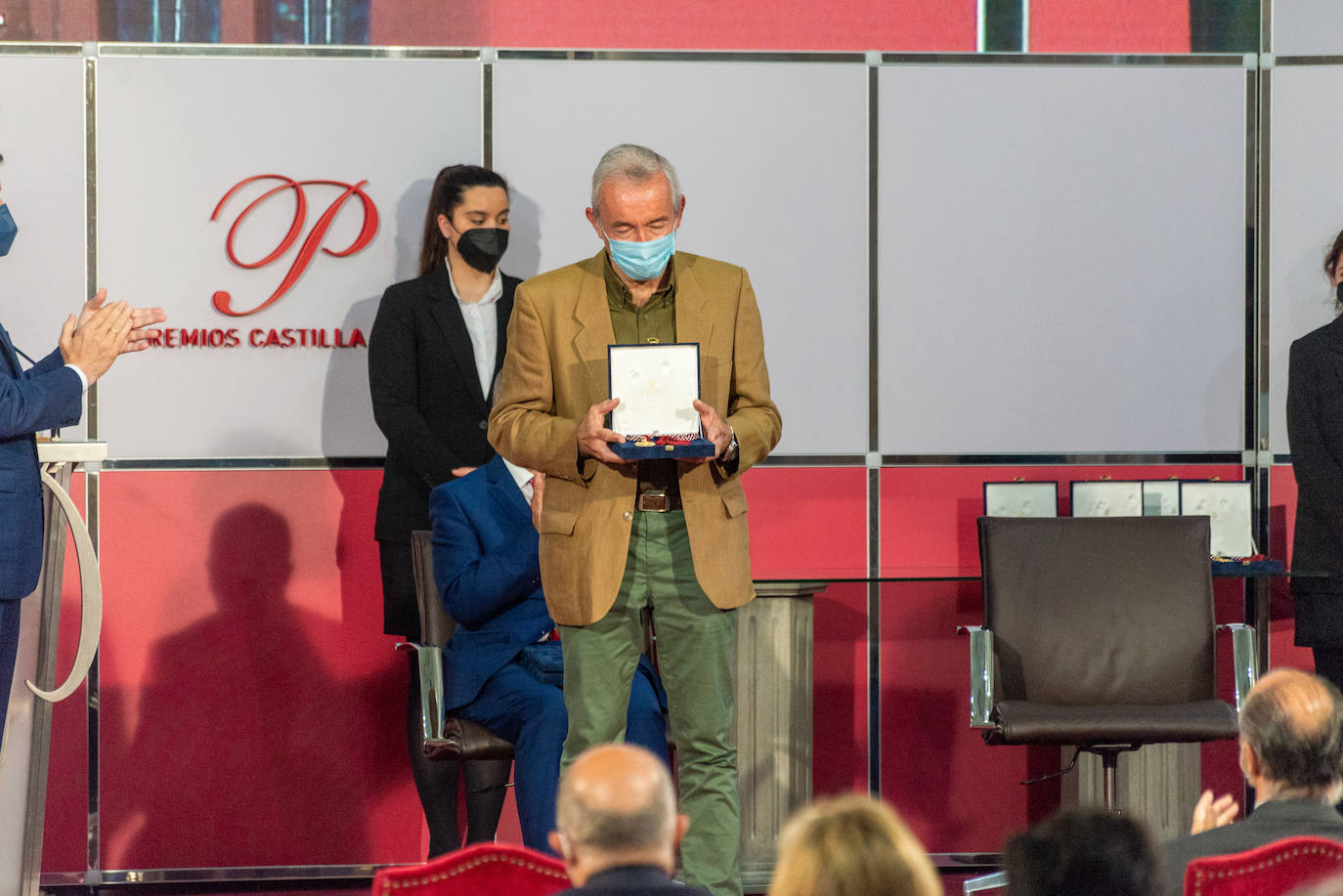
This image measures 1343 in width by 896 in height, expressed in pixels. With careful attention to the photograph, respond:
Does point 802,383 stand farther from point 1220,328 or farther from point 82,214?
point 82,214

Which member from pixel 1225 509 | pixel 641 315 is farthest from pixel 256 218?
pixel 1225 509

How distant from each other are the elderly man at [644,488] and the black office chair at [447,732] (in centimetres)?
65

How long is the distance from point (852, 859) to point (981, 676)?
8.55 feet

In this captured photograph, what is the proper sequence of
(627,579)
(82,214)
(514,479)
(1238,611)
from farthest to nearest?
(1238,611) < (82,214) < (514,479) < (627,579)

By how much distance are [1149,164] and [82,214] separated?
3391 mm

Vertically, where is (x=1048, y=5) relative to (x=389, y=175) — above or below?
above

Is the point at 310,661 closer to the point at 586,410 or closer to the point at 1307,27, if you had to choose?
the point at 586,410

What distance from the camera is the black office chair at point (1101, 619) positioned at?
13.2 ft

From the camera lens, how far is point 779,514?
479 cm

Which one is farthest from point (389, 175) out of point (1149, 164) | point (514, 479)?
point (1149, 164)

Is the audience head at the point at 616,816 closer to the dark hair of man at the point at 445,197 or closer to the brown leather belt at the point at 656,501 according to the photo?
the brown leather belt at the point at 656,501

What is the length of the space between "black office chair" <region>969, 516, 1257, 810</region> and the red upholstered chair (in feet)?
7.39

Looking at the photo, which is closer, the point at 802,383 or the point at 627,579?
the point at 627,579

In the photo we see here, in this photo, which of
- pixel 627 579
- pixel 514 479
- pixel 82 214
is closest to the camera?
pixel 627 579
